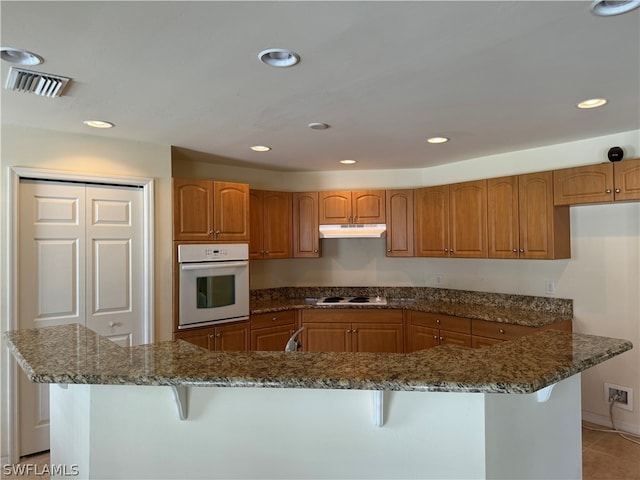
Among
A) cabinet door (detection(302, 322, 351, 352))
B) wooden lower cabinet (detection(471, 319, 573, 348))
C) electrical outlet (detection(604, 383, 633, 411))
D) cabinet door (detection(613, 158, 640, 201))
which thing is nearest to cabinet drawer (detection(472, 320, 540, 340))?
wooden lower cabinet (detection(471, 319, 573, 348))

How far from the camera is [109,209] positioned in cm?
331

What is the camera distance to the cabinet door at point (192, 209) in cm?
362

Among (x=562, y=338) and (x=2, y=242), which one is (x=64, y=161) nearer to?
(x=2, y=242)

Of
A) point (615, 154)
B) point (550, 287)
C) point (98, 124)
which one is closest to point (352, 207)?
point (550, 287)

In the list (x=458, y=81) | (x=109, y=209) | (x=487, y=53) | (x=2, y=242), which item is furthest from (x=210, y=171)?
(x=487, y=53)

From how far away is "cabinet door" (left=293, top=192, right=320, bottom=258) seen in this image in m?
4.77

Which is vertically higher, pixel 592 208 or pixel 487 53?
pixel 487 53

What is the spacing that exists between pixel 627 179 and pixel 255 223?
131 inches

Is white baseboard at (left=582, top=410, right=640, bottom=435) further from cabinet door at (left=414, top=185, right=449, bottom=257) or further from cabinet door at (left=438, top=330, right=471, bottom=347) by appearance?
cabinet door at (left=414, top=185, right=449, bottom=257)

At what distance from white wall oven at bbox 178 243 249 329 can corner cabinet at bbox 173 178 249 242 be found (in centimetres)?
10

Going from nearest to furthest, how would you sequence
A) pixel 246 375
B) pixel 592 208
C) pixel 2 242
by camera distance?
pixel 246 375 → pixel 2 242 → pixel 592 208

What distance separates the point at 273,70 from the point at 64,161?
2.00m

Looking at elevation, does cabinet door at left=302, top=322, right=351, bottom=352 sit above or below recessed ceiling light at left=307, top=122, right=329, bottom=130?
below

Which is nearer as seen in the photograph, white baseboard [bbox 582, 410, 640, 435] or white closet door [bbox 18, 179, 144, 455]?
white closet door [bbox 18, 179, 144, 455]
